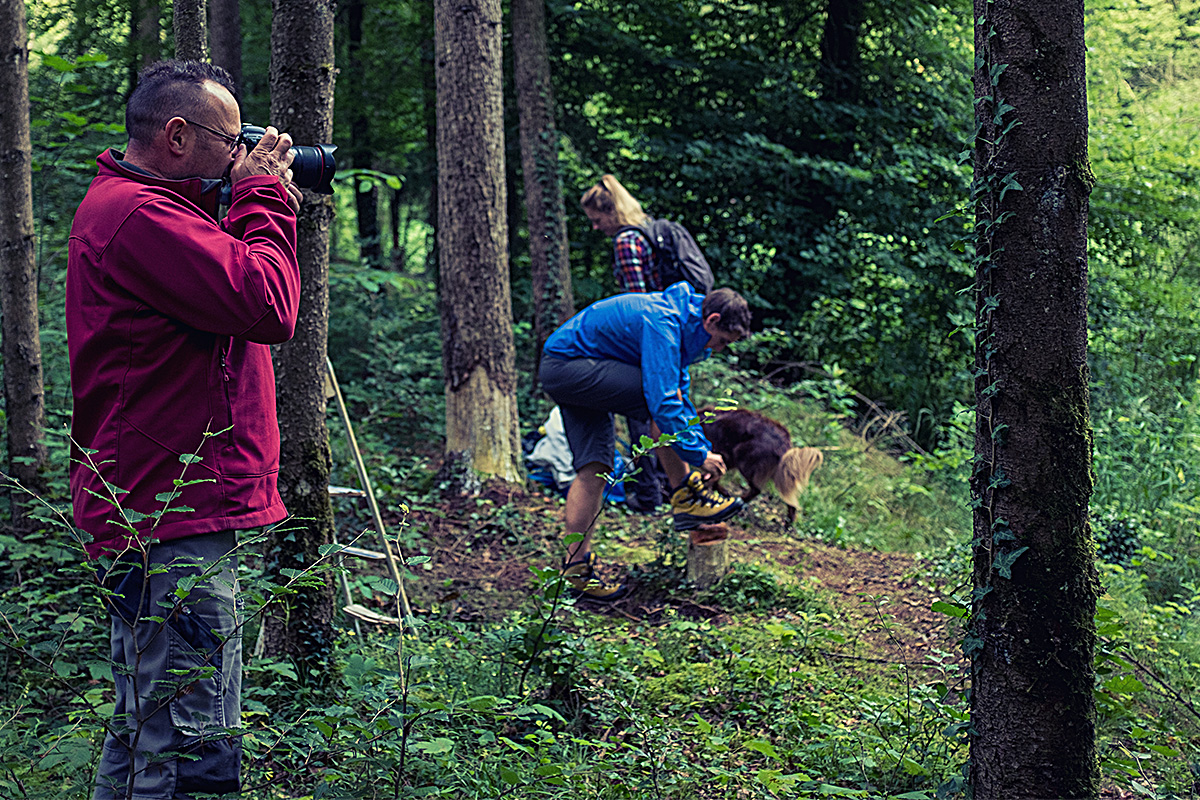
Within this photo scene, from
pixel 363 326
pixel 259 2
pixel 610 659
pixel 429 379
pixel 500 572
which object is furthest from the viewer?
pixel 259 2

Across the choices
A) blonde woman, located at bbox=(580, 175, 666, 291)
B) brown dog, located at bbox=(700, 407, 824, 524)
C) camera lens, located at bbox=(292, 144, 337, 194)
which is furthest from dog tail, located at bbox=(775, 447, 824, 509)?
camera lens, located at bbox=(292, 144, 337, 194)

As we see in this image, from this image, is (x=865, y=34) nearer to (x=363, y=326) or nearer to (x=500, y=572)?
(x=363, y=326)

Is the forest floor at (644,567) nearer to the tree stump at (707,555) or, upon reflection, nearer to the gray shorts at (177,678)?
the tree stump at (707,555)

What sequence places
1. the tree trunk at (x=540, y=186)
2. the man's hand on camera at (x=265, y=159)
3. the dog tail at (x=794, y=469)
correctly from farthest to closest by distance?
the tree trunk at (x=540, y=186)
the dog tail at (x=794, y=469)
the man's hand on camera at (x=265, y=159)

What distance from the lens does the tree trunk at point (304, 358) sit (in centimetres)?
310

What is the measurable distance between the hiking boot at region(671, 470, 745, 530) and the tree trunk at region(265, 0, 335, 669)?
1.86 m

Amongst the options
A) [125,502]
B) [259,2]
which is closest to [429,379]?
[125,502]

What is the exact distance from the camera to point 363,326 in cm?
883

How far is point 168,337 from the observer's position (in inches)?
78.8

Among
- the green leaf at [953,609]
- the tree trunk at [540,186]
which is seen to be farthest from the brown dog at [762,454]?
the green leaf at [953,609]

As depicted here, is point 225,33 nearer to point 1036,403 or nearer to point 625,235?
point 625,235

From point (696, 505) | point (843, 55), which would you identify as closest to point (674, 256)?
point (696, 505)

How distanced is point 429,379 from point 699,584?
422 cm

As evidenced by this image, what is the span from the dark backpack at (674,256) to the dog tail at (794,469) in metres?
1.23
